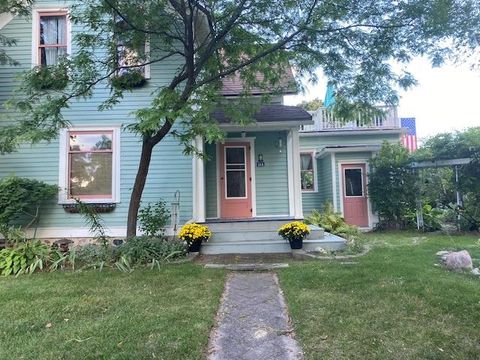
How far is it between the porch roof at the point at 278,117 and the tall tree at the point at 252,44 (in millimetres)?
1522

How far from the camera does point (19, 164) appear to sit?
834 cm

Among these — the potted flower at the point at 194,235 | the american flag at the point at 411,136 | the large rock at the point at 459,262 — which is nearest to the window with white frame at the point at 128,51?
the potted flower at the point at 194,235

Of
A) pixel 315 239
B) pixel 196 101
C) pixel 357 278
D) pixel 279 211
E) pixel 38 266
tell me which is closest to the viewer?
pixel 357 278

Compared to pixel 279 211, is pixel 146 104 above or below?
above

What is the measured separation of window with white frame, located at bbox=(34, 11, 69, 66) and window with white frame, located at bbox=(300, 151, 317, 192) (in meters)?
8.95

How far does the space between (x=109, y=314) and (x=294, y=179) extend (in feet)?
19.2

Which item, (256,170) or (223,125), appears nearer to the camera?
(223,125)

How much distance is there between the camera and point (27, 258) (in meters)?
6.53

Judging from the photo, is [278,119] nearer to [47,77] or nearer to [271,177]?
[271,177]

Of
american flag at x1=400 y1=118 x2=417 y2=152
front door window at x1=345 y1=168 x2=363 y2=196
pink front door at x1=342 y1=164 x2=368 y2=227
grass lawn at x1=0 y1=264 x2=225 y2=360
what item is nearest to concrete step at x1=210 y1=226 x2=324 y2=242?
grass lawn at x1=0 y1=264 x2=225 y2=360

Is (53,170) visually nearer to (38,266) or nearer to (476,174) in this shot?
(38,266)

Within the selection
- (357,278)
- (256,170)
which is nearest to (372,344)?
(357,278)

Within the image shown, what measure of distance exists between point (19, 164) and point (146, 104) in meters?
3.13

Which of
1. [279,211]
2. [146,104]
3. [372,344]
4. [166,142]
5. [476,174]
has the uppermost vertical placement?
[146,104]
